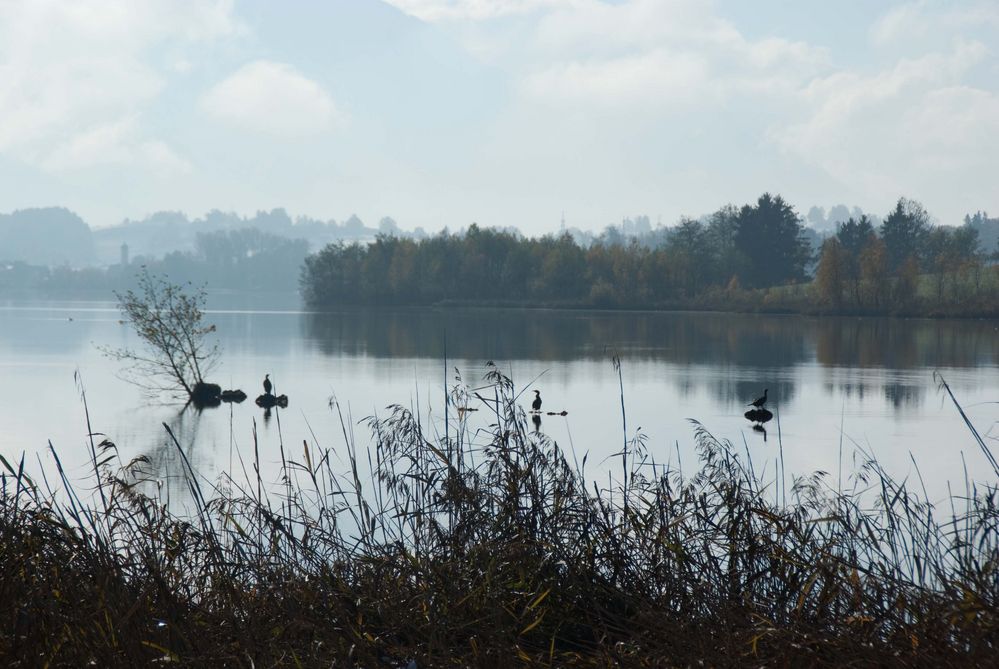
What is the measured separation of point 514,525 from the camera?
215 inches

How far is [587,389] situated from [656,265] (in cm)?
6377

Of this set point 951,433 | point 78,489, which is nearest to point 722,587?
point 78,489

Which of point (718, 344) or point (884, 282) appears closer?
point (718, 344)

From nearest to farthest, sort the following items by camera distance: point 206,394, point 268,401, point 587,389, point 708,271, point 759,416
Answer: point 759,416, point 268,401, point 206,394, point 587,389, point 708,271

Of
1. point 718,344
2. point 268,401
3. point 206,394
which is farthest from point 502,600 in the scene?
point 718,344

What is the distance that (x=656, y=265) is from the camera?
91.0 meters

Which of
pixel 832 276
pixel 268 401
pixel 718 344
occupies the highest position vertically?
pixel 832 276

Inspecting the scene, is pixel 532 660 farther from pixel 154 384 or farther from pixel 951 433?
pixel 154 384

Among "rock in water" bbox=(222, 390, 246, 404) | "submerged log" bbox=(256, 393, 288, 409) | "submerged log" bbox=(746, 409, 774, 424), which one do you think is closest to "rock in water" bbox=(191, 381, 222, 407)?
"rock in water" bbox=(222, 390, 246, 404)

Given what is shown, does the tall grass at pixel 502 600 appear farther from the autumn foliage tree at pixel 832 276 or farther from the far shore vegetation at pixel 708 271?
the autumn foliage tree at pixel 832 276

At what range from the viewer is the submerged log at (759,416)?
73.4ft

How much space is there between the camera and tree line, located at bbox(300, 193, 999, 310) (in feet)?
263

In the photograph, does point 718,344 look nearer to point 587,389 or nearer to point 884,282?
point 587,389

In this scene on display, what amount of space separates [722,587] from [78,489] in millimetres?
9755
